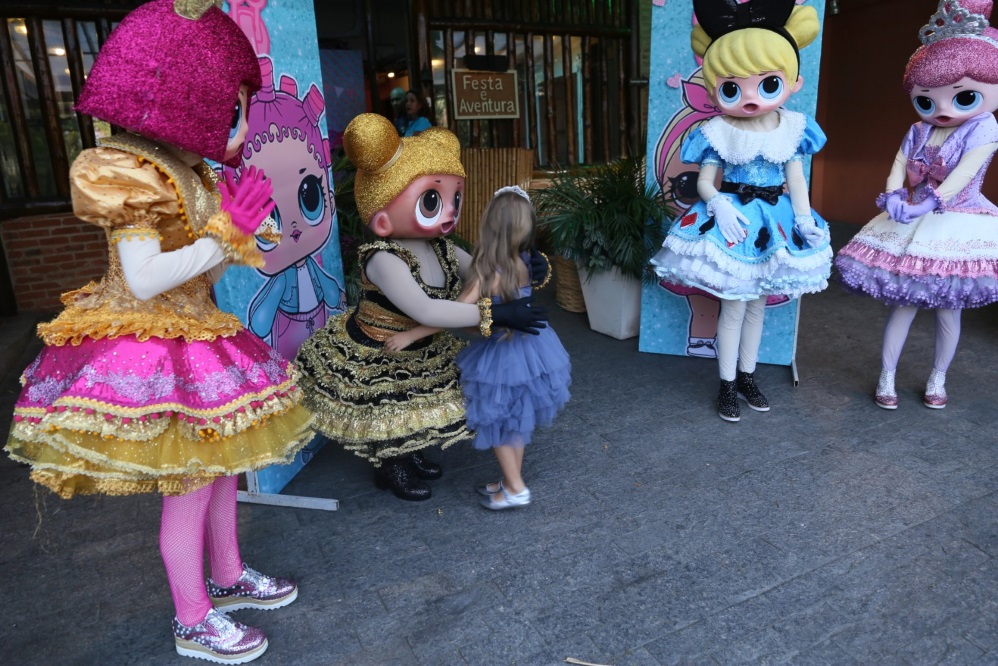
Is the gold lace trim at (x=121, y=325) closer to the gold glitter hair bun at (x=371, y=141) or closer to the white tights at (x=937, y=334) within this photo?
the gold glitter hair bun at (x=371, y=141)

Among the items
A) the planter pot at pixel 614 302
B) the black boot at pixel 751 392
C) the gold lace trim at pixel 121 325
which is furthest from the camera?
the planter pot at pixel 614 302

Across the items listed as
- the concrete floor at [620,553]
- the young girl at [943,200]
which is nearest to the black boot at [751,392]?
the concrete floor at [620,553]

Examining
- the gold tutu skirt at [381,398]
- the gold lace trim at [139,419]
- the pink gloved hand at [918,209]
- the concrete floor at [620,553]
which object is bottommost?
the concrete floor at [620,553]

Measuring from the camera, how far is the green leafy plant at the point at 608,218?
4.27 meters

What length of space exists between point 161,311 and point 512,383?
1160mm

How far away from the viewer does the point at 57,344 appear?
5.72 feet

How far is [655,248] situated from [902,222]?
1393 millimetres

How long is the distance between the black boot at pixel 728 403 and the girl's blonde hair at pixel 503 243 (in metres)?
1.48

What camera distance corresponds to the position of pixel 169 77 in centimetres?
163

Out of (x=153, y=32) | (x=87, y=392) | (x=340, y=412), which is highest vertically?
(x=153, y=32)

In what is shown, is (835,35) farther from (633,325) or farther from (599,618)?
(599,618)

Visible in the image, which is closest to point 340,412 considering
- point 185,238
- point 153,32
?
point 185,238

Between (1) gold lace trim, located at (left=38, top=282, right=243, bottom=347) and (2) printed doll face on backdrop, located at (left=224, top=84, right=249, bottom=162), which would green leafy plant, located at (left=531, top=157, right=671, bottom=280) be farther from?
(1) gold lace trim, located at (left=38, top=282, right=243, bottom=347)

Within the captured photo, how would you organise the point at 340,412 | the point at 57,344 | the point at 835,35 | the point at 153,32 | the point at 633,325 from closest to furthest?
the point at 153,32
the point at 57,344
the point at 340,412
the point at 633,325
the point at 835,35
